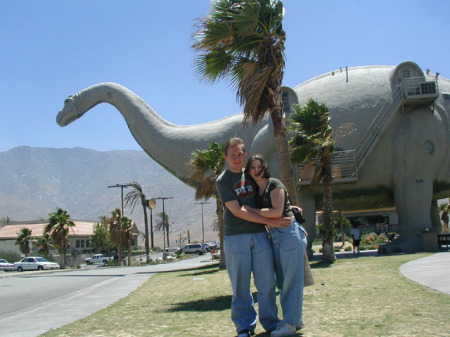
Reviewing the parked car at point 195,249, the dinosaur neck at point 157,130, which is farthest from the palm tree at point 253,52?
the parked car at point 195,249

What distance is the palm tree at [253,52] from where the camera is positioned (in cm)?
1031

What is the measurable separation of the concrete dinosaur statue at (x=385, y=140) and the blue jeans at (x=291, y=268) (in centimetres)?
1434

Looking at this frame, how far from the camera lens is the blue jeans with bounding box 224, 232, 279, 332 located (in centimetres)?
528

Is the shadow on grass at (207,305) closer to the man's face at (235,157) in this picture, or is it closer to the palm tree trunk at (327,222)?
the man's face at (235,157)

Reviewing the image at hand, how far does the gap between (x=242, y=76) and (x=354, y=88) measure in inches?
422

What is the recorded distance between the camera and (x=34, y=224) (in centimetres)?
7094

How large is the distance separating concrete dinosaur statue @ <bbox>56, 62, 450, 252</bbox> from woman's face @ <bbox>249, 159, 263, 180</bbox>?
46.6 feet

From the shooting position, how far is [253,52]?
35.9 ft

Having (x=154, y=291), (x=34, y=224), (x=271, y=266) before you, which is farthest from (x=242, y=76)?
(x=34, y=224)

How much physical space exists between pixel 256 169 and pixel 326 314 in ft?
7.61

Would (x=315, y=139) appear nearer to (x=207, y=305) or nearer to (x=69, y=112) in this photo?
(x=207, y=305)


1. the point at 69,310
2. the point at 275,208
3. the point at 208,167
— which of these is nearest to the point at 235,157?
the point at 275,208

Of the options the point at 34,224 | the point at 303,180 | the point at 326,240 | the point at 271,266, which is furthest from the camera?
the point at 34,224

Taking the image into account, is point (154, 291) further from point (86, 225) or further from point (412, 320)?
point (86, 225)
